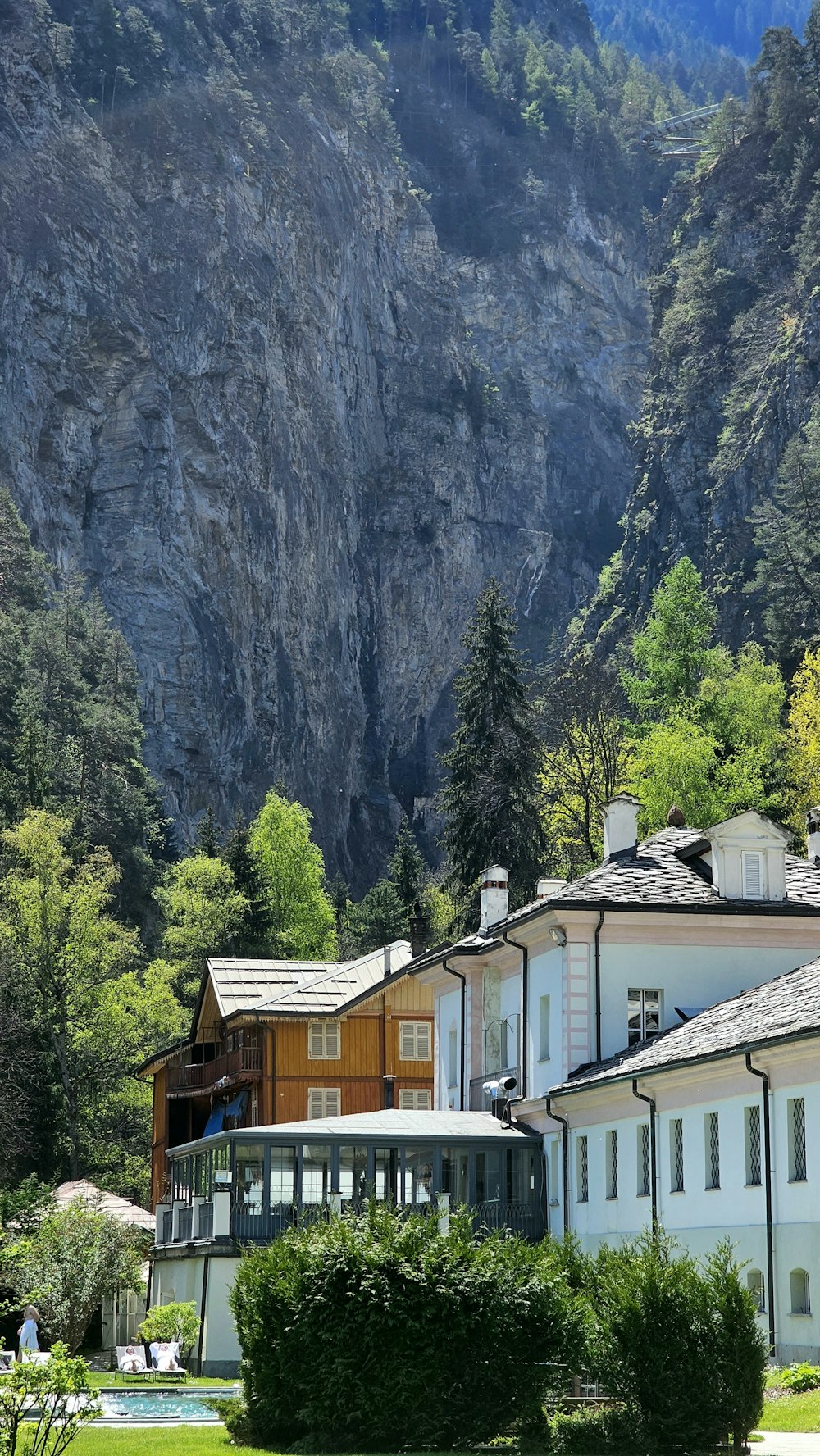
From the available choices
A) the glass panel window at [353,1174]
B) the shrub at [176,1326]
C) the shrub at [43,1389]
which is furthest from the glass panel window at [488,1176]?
the shrub at [43,1389]

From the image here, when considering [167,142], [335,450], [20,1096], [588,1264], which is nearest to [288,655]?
[335,450]

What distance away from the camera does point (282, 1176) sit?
3762 cm

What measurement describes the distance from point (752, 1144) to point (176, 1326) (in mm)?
13917

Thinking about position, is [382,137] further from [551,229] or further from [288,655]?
[288,655]

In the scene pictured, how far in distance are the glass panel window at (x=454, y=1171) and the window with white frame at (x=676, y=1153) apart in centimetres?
656

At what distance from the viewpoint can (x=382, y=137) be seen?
165500 millimetres

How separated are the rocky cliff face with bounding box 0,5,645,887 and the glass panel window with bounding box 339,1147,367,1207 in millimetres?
82694

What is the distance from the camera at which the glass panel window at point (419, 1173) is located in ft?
118

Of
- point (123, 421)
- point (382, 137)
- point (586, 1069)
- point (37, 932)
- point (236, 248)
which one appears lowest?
point (586, 1069)

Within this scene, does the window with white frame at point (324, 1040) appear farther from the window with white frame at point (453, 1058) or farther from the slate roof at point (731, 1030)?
the slate roof at point (731, 1030)

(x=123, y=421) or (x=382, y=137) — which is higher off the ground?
(x=382, y=137)

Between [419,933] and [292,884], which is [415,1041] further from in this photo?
[292,884]

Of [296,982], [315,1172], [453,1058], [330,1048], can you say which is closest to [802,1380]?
[315,1172]

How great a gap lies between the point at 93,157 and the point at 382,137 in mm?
41135
